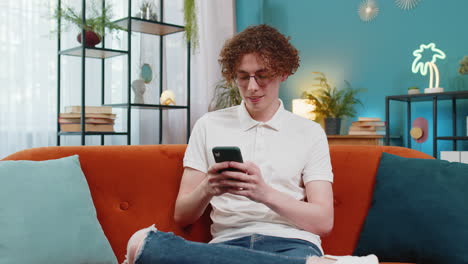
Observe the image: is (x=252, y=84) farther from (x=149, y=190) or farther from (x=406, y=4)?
(x=406, y=4)

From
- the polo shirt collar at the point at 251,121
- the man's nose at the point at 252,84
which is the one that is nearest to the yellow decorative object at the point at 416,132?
the polo shirt collar at the point at 251,121

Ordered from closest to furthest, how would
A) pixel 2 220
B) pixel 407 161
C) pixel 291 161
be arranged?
pixel 2 220 < pixel 291 161 < pixel 407 161

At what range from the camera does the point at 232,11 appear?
4.92 m

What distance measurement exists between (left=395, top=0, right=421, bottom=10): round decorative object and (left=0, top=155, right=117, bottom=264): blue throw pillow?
3.46m

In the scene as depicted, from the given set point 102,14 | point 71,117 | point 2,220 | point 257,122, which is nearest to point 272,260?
point 257,122

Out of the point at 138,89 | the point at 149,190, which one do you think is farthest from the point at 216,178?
the point at 138,89

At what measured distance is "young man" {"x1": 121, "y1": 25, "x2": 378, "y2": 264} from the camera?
1.32 metres

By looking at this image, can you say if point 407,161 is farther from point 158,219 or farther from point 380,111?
point 380,111

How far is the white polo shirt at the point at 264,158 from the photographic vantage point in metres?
1.42

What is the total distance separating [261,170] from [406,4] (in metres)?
3.18

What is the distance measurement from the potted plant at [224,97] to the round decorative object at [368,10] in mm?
1356

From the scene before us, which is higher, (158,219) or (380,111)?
(380,111)

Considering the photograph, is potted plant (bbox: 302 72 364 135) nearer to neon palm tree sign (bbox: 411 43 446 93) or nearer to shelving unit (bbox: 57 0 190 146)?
neon palm tree sign (bbox: 411 43 446 93)

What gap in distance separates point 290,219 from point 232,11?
389 centimetres
